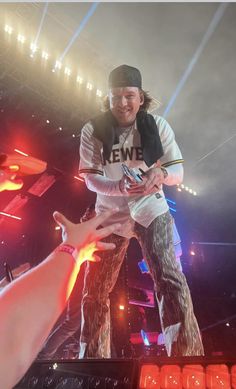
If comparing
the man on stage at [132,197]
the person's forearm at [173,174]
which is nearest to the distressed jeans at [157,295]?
the man on stage at [132,197]

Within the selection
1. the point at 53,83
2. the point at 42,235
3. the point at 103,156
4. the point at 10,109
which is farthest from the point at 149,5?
the point at 42,235

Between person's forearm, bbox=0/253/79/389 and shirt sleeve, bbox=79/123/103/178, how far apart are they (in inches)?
55.1

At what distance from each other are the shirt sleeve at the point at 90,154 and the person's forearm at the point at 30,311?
1399mm

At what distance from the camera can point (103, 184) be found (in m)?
2.10

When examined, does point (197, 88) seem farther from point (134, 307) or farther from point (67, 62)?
point (134, 307)

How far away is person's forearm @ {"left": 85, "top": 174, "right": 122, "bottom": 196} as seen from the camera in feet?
6.61

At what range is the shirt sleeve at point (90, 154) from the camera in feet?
7.39

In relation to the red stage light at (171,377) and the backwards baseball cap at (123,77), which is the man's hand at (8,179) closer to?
the red stage light at (171,377)

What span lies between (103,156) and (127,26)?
4.48 metres

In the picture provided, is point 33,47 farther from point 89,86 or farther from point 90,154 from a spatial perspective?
point 90,154

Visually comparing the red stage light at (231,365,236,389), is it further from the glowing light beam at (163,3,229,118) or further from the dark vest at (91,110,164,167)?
the glowing light beam at (163,3,229,118)

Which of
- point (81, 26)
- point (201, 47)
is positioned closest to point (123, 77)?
point (201, 47)

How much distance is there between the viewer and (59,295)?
2.76ft

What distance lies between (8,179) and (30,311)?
0.45 m
